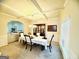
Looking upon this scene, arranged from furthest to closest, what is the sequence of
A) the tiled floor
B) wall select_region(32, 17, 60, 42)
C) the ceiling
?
wall select_region(32, 17, 60, 42), the tiled floor, the ceiling

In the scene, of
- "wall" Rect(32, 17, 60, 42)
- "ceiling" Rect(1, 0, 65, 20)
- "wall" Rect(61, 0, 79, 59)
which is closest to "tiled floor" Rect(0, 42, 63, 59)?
"wall" Rect(61, 0, 79, 59)

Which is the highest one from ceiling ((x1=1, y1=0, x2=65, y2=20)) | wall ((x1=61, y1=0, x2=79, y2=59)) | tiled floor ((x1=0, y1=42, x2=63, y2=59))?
ceiling ((x1=1, y1=0, x2=65, y2=20))

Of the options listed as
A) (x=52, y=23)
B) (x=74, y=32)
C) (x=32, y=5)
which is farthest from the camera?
(x=52, y=23)

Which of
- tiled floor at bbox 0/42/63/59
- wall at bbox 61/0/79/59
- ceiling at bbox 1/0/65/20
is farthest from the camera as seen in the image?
tiled floor at bbox 0/42/63/59

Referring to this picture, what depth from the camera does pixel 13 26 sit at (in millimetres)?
9828

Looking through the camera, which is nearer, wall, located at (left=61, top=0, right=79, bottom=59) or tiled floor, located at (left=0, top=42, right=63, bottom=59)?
wall, located at (left=61, top=0, right=79, bottom=59)

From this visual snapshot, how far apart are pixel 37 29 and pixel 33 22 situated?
1.11 metres

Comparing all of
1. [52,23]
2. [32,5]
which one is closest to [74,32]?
[32,5]

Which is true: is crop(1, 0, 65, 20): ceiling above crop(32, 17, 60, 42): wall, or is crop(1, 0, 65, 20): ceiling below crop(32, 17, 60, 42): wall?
above

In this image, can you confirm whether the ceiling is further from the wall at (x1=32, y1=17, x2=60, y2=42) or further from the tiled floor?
the wall at (x1=32, y1=17, x2=60, y2=42)

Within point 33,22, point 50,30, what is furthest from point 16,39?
point 50,30

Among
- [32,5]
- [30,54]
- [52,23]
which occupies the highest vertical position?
[32,5]

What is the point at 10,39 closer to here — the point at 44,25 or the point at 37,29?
the point at 37,29

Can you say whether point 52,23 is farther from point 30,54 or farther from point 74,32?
point 74,32
